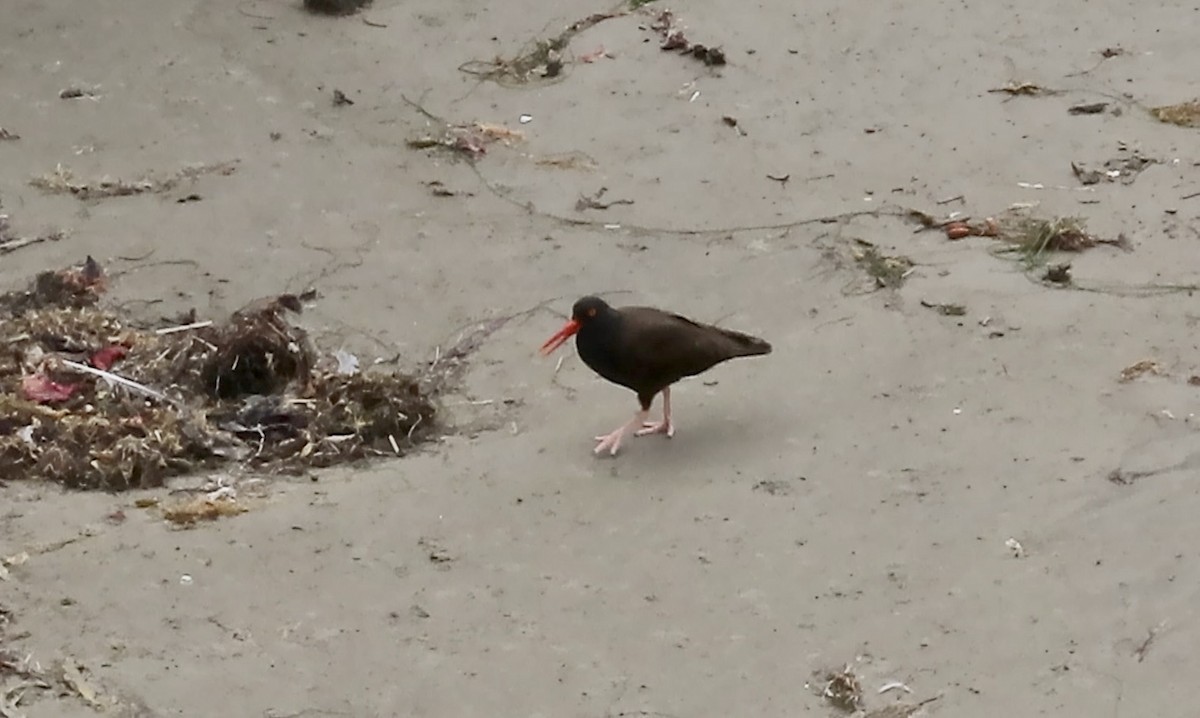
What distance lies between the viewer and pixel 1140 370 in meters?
5.56

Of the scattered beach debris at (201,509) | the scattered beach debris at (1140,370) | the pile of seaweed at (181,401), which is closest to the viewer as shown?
the scattered beach debris at (201,509)

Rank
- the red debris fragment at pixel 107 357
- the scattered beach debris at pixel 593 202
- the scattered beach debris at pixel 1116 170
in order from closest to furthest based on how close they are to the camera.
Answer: the red debris fragment at pixel 107 357 < the scattered beach debris at pixel 1116 170 < the scattered beach debris at pixel 593 202

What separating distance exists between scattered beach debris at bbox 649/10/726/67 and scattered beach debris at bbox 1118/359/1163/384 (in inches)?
149

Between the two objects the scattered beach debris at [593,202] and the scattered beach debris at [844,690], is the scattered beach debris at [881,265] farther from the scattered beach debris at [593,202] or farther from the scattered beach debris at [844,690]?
the scattered beach debris at [844,690]

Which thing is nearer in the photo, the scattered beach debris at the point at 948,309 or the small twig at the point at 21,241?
the scattered beach debris at the point at 948,309

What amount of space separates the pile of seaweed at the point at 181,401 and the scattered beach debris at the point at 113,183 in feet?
4.45

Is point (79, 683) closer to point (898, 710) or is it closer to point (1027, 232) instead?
point (898, 710)

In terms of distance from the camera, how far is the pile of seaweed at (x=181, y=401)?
5.40 metres

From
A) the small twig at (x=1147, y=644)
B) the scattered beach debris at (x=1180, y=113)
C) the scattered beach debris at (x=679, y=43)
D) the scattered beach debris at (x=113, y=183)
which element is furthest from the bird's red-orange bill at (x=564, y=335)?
the scattered beach debris at (x=1180, y=113)

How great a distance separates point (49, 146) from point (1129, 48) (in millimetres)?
5738

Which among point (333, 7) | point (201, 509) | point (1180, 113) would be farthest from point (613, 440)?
point (333, 7)

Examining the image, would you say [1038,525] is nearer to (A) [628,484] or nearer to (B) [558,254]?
(A) [628,484]

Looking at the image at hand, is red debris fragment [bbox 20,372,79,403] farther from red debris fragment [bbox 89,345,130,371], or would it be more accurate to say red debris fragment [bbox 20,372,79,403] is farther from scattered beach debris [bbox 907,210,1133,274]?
scattered beach debris [bbox 907,210,1133,274]

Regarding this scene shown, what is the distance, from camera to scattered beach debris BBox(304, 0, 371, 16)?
9.85 m
